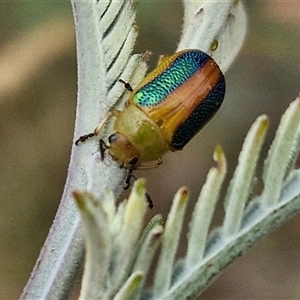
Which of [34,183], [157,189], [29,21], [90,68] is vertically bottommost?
[157,189]

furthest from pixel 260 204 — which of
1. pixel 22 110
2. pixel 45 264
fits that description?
pixel 22 110

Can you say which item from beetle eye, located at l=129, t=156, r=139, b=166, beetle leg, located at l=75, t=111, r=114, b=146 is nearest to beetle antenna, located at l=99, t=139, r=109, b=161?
beetle leg, located at l=75, t=111, r=114, b=146

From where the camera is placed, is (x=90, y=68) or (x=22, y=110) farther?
(x=22, y=110)

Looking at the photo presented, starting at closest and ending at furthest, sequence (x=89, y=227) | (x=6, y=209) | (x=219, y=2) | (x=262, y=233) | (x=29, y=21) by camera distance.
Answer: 1. (x=89, y=227)
2. (x=262, y=233)
3. (x=219, y=2)
4. (x=6, y=209)
5. (x=29, y=21)

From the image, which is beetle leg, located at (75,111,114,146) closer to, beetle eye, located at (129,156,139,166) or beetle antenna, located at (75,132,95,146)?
beetle antenna, located at (75,132,95,146)

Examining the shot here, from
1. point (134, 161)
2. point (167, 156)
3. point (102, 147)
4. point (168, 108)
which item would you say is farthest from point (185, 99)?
point (167, 156)

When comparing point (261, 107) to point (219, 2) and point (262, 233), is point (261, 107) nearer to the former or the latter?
point (219, 2)

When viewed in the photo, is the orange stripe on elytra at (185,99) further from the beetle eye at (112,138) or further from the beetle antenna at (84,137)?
the beetle antenna at (84,137)
